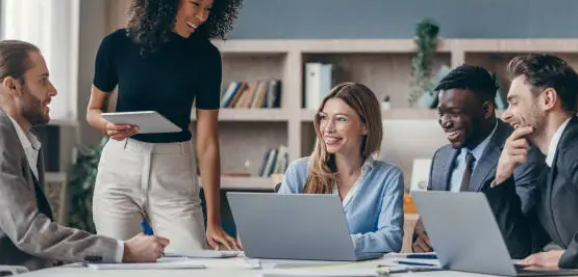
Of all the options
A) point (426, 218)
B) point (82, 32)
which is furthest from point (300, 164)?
point (82, 32)

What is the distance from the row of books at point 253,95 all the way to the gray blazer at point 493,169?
320 centimetres

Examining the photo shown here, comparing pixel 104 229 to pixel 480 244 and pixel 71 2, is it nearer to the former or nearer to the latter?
pixel 480 244

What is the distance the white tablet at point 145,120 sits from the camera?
2.67m

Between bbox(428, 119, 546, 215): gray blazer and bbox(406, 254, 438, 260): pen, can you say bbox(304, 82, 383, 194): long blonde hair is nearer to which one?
bbox(428, 119, 546, 215): gray blazer

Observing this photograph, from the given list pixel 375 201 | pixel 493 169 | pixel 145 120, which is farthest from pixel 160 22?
pixel 493 169

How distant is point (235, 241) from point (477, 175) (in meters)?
0.85

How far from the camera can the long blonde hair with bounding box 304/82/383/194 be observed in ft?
9.78

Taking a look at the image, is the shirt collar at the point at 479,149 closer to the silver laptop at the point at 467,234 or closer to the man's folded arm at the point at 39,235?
the silver laptop at the point at 467,234

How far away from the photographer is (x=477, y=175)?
3.18 m

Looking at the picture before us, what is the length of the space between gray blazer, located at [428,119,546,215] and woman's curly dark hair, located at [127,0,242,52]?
2.78 feet

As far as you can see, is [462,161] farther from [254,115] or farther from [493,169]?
[254,115]

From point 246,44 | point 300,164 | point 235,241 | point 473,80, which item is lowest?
point 235,241

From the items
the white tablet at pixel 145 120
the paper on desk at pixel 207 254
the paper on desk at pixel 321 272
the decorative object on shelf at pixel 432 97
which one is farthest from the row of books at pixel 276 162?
the paper on desk at pixel 321 272

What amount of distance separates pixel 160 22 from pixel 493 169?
1.15 m
